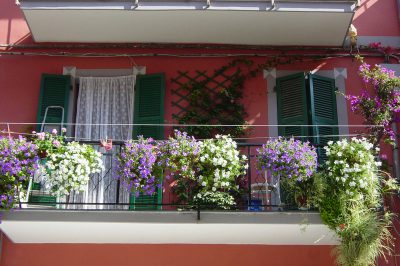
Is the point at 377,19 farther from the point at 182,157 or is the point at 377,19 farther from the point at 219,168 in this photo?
the point at 182,157

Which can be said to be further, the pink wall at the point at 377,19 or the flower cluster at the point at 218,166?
the pink wall at the point at 377,19

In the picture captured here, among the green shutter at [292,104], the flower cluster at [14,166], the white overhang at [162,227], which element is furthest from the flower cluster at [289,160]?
the flower cluster at [14,166]

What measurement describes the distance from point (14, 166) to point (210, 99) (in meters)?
3.38

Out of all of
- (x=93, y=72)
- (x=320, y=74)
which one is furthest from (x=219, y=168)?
(x=93, y=72)

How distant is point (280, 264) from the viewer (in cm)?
892

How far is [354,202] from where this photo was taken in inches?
Answer: 309

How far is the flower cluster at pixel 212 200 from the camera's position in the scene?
7.91 m

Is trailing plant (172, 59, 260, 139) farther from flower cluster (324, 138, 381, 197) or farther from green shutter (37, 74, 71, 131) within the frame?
flower cluster (324, 138, 381, 197)

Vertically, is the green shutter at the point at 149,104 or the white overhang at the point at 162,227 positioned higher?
the green shutter at the point at 149,104

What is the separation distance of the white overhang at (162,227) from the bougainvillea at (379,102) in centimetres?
183

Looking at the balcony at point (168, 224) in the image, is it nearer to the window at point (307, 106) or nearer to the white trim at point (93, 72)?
the window at point (307, 106)

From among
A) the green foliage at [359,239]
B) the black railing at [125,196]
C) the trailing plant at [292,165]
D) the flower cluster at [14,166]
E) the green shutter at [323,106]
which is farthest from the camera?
the green shutter at [323,106]

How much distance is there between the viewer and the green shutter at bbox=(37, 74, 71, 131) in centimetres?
981

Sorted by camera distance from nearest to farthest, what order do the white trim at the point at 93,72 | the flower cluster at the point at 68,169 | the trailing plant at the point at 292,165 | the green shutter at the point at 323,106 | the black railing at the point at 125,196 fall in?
the flower cluster at the point at 68,169, the trailing plant at the point at 292,165, the black railing at the point at 125,196, the green shutter at the point at 323,106, the white trim at the point at 93,72
